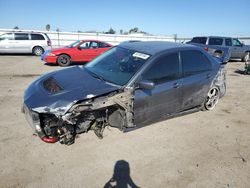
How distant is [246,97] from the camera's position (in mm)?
6648

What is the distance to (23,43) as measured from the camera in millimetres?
14789

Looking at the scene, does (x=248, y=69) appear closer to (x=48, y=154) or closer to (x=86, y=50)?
(x=86, y=50)

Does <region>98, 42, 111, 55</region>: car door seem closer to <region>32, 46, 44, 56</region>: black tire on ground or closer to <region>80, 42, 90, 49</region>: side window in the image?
<region>80, 42, 90, 49</region>: side window

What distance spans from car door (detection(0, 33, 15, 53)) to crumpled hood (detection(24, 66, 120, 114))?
1235 cm

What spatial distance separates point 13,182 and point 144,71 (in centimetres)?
257

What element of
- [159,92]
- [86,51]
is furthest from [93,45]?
[159,92]

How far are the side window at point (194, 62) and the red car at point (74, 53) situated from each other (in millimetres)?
8211

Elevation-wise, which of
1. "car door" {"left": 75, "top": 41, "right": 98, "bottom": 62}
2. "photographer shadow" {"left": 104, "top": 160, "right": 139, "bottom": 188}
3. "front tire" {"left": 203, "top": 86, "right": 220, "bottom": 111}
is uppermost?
"car door" {"left": 75, "top": 41, "right": 98, "bottom": 62}

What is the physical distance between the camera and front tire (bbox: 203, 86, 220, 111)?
17.2 feet

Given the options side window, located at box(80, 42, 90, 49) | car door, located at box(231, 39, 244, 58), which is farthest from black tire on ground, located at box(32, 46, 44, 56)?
car door, located at box(231, 39, 244, 58)

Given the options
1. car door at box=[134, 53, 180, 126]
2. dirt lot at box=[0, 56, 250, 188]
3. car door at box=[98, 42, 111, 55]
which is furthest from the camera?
car door at box=[98, 42, 111, 55]

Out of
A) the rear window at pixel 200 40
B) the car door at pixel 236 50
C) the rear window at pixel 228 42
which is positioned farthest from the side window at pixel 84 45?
the car door at pixel 236 50

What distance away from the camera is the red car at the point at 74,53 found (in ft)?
36.4

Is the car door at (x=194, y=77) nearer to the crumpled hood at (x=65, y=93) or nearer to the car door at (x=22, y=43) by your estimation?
the crumpled hood at (x=65, y=93)
